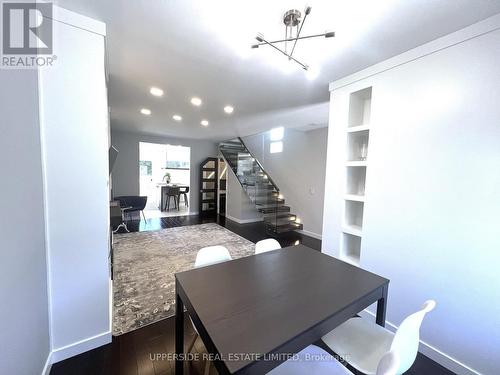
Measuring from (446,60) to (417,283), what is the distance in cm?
190

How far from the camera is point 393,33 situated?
1592 millimetres

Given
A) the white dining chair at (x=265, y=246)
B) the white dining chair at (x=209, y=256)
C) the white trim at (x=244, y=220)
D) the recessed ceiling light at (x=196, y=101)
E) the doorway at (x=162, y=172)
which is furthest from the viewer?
the doorway at (x=162, y=172)

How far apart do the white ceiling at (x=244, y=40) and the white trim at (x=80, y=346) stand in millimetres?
2545

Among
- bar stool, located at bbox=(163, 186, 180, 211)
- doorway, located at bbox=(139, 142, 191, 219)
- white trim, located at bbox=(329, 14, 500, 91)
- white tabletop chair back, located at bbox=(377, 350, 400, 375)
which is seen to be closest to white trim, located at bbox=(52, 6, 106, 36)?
white trim, located at bbox=(329, 14, 500, 91)

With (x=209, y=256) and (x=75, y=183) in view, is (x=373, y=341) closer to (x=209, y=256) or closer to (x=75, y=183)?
(x=209, y=256)

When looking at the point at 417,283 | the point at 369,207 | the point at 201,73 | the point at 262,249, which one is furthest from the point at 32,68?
the point at 417,283

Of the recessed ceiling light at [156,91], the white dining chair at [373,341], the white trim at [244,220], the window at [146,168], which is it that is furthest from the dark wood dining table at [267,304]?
the window at [146,168]

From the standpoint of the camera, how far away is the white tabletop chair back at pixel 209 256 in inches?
66.0

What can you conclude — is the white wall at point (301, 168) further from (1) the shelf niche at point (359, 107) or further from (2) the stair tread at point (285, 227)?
(1) the shelf niche at point (359, 107)

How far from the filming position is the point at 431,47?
1675 mm

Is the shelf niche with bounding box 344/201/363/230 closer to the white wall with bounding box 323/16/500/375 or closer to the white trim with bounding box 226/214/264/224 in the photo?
the white wall with bounding box 323/16/500/375

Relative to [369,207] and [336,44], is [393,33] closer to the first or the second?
[336,44]

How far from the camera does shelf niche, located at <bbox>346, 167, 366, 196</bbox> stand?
2436 millimetres

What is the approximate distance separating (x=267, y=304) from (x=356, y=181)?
2028 mm
